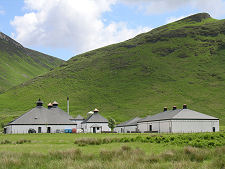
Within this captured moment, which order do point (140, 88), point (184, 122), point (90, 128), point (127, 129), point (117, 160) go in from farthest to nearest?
point (140, 88) → point (127, 129) → point (90, 128) → point (184, 122) → point (117, 160)

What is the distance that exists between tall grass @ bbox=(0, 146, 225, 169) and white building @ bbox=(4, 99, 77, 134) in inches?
2405

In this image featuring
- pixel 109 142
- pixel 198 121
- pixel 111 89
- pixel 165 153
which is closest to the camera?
pixel 165 153

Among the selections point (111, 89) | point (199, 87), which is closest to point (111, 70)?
point (111, 89)

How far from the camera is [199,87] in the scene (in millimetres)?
160375

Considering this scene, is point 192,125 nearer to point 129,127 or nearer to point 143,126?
point 143,126

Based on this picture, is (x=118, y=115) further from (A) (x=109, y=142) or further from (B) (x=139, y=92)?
(A) (x=109, y=142)

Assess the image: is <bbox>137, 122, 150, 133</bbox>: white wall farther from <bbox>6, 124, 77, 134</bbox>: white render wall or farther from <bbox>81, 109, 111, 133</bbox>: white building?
<bbox>6, 124, 77, 134</bbox>: white render wall

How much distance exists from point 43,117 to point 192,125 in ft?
132

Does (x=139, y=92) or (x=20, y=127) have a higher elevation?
(x=139, y=92)

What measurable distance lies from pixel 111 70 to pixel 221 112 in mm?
84693

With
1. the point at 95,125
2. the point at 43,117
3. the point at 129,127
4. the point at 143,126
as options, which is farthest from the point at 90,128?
the point at 43,117

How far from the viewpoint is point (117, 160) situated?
782 inches

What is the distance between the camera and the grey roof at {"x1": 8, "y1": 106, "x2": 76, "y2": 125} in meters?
83.0

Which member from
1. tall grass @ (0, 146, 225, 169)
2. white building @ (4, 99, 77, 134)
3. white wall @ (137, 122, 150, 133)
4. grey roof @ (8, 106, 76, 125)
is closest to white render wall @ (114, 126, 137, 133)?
white wall @ (137, 122, 150, 133)
